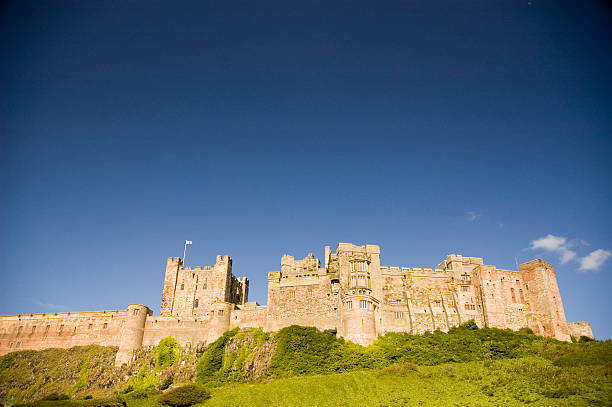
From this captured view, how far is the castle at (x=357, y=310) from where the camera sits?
2382 inches

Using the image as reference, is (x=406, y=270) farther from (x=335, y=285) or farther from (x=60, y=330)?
(x=60, y=330)

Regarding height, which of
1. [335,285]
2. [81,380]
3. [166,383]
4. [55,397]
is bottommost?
[55,397]

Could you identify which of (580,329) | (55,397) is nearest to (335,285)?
(580,329)

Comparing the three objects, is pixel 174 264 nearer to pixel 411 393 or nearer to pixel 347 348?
pixel 347 348

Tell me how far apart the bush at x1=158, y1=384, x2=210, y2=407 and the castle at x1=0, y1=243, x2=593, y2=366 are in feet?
41.2

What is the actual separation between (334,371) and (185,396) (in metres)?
17.2

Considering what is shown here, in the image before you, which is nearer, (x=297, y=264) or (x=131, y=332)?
(x=131, y=332)

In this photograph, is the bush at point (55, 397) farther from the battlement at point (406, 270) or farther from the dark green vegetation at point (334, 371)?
the battlement at point (406, 270)

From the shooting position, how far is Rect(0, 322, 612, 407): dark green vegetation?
41750mm

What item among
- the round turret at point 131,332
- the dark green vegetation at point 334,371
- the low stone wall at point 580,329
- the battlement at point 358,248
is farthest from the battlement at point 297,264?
the low stone wall at point 580,329

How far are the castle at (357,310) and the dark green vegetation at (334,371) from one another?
7.16 ft

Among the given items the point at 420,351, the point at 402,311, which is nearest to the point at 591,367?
the point at 420,351

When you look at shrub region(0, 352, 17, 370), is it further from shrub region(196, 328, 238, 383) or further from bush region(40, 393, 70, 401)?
shrub region(196, 328, 238, 383)

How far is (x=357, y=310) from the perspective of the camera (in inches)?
2292
